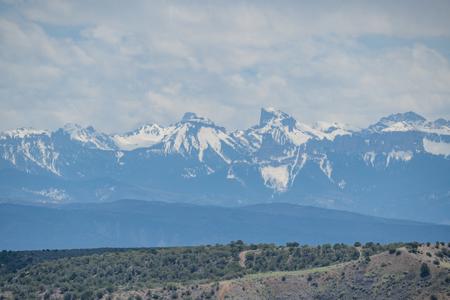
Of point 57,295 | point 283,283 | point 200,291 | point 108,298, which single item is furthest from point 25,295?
point 283,283

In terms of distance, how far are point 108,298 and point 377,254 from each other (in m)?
42.3

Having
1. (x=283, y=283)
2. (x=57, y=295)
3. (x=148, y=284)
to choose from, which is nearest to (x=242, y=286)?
(x=283, y=283)

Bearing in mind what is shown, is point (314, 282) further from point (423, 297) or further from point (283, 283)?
point (423, 297)

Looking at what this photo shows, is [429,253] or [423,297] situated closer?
[423,297]

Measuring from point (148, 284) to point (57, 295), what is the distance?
14.8 metres

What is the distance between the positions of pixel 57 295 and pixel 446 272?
203 feet

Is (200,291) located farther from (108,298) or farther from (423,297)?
(423,297)

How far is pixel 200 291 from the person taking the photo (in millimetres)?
187250

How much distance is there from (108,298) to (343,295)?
1384 inches

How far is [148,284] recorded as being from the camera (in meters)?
196

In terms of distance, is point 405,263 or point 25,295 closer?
point 405,263

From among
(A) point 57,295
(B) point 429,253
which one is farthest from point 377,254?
(A) point 57,295

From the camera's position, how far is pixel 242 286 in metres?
185

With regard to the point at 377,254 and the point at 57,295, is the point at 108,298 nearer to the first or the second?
the point at 57,295
